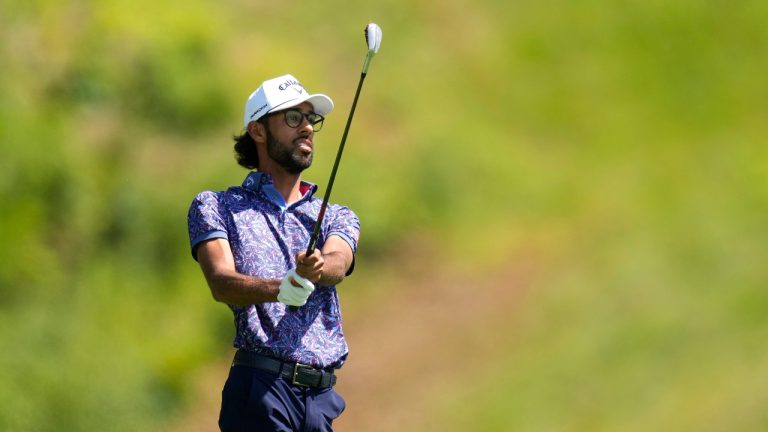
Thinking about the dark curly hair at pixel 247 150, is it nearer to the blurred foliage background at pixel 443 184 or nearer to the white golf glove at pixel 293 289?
the white golf glove at pixel 293 289

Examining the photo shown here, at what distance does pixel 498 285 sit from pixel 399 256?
4.26 feet

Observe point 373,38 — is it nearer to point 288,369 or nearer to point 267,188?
point 267,188

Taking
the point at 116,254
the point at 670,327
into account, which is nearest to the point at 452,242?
the point at 670,327

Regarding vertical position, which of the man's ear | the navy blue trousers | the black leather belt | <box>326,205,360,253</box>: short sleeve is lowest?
the navy blue trousers

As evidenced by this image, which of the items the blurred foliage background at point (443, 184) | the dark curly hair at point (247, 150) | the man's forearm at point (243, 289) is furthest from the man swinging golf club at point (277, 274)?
the blurred foliage background at point (443, 184)

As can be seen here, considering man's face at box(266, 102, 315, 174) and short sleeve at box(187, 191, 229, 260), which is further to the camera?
man's face at box(266, 102, 315, 174)

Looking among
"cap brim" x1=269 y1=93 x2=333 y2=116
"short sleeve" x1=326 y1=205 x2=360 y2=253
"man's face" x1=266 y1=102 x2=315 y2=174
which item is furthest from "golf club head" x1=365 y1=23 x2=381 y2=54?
"short sleeve" x1=326 y1=205 x2=360 y2=253

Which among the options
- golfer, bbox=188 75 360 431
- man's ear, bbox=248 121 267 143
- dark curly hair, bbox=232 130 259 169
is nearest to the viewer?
golfer, bbox=188 75 360 431

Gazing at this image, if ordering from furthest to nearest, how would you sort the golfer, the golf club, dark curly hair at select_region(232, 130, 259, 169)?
dark curly hair at select_region(232, 130, 259, 169) < the golfer < the golf club

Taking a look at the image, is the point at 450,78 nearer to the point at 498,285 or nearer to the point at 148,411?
the point at 498,285

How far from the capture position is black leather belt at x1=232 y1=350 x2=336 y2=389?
4508mm

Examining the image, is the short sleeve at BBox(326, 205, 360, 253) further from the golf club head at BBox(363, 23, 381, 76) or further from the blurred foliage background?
the blurred foliage background

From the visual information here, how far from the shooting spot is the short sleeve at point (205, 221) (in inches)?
179

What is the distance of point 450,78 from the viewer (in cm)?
1952
